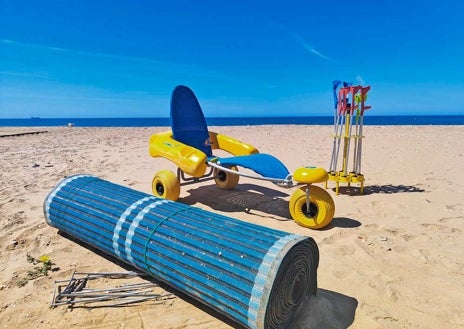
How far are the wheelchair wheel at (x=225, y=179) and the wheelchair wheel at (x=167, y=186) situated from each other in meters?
1.02

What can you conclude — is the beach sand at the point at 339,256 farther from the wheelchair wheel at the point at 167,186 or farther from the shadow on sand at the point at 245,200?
the wheelchair wheel at the point at 167,186

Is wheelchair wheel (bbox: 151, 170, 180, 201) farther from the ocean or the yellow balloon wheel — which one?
the ocean

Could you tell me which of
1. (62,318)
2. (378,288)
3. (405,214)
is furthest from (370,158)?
(62,318)

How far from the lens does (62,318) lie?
2.22 metres

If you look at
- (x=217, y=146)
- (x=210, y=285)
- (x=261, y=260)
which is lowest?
(x=210, y=285)

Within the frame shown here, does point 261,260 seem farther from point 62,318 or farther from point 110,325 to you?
point 62,318

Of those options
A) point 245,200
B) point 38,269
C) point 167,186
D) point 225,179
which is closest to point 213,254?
point 38,269

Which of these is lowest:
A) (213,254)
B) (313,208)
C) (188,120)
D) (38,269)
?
(38,269)

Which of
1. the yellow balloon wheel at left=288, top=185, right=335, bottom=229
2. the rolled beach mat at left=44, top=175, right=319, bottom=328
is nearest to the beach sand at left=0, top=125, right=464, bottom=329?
the yellow balloon wheel at left=288, top=185, right=335, bottom=229

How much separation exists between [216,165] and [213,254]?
2.39m

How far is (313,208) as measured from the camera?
379 centimetres

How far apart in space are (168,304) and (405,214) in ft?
11.0

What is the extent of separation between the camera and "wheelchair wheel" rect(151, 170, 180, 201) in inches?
184

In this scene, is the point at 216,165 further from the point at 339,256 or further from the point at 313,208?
the point at 339,256
